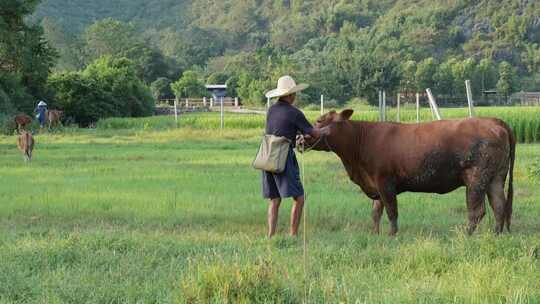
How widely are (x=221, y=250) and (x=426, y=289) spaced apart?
2.15m

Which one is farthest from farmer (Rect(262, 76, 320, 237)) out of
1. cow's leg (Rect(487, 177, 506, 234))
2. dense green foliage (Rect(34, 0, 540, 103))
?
dense green foliage (Rect(34, 0, 540, 103))

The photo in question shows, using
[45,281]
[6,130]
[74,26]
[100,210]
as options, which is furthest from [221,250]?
[74,26]

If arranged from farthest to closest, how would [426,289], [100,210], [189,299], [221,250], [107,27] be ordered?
[107,27] < [100,210] < [221,250] < [426,289] < [189,299]

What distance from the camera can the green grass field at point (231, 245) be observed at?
16.7 ft

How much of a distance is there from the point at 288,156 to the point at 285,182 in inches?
11.1

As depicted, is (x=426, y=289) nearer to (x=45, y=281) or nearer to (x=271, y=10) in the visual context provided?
(x=45, y=281)

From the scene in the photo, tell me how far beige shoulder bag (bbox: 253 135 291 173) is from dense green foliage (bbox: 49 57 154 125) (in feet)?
113

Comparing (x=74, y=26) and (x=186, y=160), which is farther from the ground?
(x=74, y=26)

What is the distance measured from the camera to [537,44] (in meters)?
92.6

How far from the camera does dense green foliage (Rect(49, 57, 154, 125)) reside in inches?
1625

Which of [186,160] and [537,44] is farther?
[537,44]

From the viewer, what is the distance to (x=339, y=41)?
9606 centimetres

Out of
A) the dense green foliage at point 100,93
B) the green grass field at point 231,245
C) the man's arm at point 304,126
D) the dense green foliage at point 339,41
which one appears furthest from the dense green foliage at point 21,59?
the man's arm at point 304,126

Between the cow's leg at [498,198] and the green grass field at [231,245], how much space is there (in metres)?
0.22
